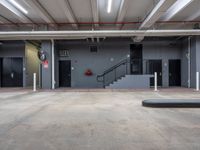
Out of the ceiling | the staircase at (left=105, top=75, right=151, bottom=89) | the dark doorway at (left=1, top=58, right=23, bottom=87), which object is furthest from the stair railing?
the dark doorway at (left=1, top=58, right=23, bottom=87)

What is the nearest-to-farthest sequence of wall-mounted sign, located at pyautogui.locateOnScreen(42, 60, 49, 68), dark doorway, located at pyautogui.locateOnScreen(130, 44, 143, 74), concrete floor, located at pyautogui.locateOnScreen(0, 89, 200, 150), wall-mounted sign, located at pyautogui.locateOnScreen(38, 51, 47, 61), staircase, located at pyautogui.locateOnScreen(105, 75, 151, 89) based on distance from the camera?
concrete floor, located at pyautogui.locateOnScreen(0, 89, 200, 150) < staircase, located at pyautogui.locateOnScreen(105, 75, 151, 89) < wall-mounted sign, located at pyautogui.locateOnScreen(38, 51, 47, 61) < wall-mounted sign, located at pyautogui.locateOnScreen(42, 60, 49, 68) < dark doorway, located at pyautogui.locateOnScreen(130, 44, 143, 74)

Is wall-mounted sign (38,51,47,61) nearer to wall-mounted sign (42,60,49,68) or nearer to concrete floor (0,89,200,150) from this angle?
wall-mounted sign (42,60,49,68)

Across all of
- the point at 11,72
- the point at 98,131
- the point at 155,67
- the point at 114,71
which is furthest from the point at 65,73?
the point at 98,131

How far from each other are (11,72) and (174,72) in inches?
516

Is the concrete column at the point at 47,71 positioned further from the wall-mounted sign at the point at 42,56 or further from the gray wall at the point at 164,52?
the gray wall at the point at 164,52

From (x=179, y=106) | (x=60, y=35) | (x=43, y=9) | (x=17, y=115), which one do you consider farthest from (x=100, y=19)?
(x=17, y=115)

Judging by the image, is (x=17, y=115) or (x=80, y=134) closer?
(x=80, y=134)

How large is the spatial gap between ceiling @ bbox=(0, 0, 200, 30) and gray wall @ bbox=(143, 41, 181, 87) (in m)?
3.07

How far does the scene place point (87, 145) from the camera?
10.6 ft

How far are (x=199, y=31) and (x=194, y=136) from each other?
30.7ft

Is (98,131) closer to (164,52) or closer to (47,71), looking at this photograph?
(47,71)

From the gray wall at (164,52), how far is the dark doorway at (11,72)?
1014cm

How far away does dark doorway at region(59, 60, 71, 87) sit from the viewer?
16.4m

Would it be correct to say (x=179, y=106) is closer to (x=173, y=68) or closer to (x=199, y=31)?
(x=199, y=31)
